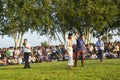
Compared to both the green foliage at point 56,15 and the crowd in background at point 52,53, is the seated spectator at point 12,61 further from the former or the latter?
A: the green foliage at point 56,15

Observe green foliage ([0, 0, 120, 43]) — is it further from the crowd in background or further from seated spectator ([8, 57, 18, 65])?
seated spectator ([8, 57, 18, 65])

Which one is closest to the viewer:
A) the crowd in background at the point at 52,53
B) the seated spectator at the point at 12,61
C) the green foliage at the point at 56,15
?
the seated spectator at the point at 12,61

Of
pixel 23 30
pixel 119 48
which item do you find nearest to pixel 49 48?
pixel 119 48

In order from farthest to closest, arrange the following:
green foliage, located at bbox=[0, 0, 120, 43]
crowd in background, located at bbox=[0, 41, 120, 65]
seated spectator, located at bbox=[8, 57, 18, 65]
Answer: green foliage, located at bbox=[0, 0, 120, 43] < crowd in background, located at bbox=[0, 41, 120, 65] < seated spectator, located at bbox=[8, 57, 18, 65]

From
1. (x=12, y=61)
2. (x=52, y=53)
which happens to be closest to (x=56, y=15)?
(x=52, y=53)

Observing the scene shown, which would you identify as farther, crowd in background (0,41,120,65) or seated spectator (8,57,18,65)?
crowd in background (0,41,120,65)

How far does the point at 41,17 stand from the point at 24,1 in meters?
3.15

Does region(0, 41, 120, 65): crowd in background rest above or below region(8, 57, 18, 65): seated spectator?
above

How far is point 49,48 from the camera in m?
42.3

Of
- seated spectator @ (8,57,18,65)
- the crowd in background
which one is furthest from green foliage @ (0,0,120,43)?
seated spectator @ (8,57,18,65)

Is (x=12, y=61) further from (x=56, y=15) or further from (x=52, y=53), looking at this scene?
(x=56, y=15)

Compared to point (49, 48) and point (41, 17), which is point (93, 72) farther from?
point (41, 17)

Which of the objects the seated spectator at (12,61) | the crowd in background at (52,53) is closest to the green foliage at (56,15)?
the crowd in background at (52,53)

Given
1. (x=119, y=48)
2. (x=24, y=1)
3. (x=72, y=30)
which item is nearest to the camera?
(x=119, y=48)
